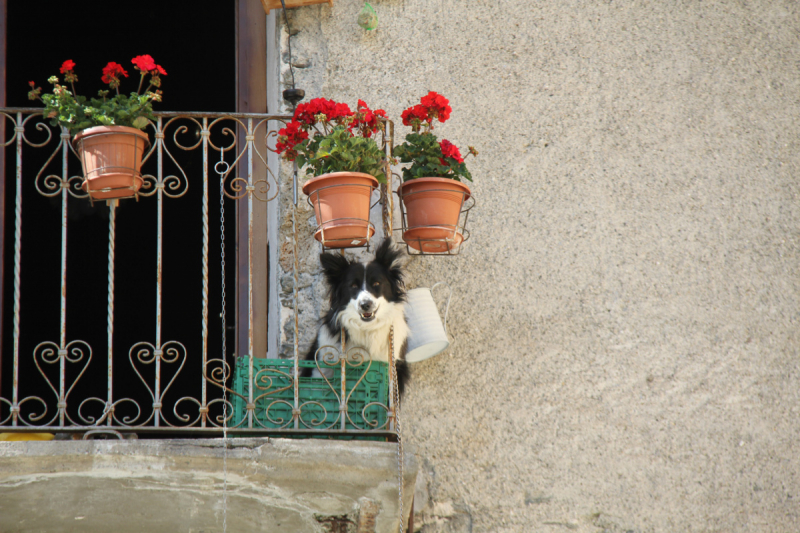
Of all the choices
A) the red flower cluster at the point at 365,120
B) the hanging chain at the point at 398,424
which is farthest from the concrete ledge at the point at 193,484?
the red flower cluster at the point at 365,120

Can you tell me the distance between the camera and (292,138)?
2715 millimetres

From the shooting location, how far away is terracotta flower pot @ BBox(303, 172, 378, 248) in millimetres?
2609

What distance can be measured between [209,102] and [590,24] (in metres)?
2.41

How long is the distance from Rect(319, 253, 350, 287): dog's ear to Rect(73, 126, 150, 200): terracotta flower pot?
0.78 m

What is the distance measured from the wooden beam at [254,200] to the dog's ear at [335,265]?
515 millimetres

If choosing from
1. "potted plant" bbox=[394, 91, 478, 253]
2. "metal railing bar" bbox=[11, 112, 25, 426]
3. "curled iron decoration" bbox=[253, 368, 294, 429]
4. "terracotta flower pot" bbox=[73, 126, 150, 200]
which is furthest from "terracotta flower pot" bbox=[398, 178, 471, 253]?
"metal railing bar" bbox=[11, 112, 25, 426]

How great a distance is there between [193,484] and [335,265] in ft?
3.31

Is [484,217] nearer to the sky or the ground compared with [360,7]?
nearer to the ground

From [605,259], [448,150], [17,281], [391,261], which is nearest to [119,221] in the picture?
[17,281]

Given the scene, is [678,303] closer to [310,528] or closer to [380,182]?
[380,182]

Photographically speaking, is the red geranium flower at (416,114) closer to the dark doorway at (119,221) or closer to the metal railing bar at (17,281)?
the metal railing bar at (17,281)

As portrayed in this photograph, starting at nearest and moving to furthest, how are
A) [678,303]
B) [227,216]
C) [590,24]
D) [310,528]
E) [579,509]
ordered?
[310,528]
[579,509]
[678,303]
[590,24]
[227,216]

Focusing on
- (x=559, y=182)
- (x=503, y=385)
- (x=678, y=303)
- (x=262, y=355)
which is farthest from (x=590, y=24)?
(x=262, y=355)

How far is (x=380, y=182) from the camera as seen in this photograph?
2.76 metres
